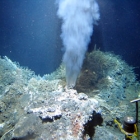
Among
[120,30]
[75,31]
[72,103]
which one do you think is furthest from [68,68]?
[120,30]

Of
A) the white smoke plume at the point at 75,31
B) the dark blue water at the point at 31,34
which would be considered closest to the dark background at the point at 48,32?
the dark blue water at the point at 31,34

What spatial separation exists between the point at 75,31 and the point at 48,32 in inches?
89.6

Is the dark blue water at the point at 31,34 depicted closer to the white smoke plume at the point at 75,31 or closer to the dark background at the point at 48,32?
the dark background at the point at 48,32

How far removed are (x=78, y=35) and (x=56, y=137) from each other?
4271 mm

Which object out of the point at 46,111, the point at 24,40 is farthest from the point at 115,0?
the point at 46,111

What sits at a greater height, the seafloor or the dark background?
the dark background

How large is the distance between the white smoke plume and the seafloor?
41 cm

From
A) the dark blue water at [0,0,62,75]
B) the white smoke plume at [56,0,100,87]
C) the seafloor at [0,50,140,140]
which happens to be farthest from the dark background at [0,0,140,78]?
the white smoke plume at [56,0,100,87]

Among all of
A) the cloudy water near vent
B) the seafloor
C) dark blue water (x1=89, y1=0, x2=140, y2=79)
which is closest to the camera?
the seafloor

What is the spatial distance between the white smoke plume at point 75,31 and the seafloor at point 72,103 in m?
0.41

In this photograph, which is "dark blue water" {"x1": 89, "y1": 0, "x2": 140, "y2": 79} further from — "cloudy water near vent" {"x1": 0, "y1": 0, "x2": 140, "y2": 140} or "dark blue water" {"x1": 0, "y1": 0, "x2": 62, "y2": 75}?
"dark blue water" {"x1": 0, "y1": 0, "x2": 62, "y2": 75}

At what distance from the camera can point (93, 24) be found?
292 inches

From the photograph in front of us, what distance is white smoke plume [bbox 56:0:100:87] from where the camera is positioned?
5874 mm

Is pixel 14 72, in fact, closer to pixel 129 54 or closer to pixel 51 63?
pixel 51 63
